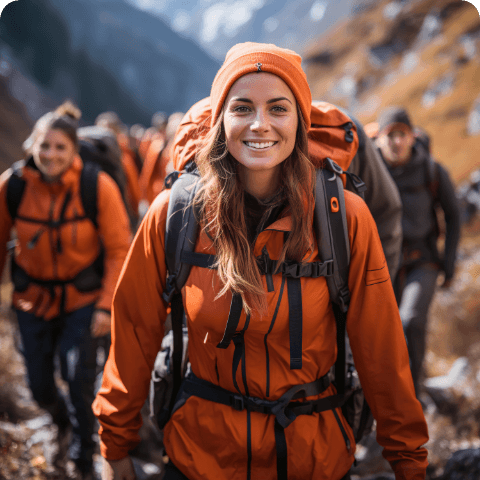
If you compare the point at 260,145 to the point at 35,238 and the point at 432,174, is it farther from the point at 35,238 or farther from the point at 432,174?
the point at 432,174

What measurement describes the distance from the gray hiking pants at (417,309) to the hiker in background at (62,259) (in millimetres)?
2658

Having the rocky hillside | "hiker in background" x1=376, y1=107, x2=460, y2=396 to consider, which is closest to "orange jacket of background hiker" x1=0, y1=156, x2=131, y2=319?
"hiker in background" x1=376, y1=107, x2=460, y2=396

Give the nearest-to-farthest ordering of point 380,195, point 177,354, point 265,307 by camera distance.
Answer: point 265,307, point 177,354, point 380,195

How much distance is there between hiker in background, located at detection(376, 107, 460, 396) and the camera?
354 cm

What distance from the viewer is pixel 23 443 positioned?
11.1 feet

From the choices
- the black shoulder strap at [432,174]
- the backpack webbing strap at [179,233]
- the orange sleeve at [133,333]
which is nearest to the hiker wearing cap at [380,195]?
the backpack webbing strap at [179,233]

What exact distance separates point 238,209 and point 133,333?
0.71m

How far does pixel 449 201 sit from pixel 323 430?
10.0 ft

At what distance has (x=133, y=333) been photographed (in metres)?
1.64

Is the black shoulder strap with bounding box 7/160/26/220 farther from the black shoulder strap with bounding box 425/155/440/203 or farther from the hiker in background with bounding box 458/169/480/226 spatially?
the hiker in background with bounding box 458/169/480/226

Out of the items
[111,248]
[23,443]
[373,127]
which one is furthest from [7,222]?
[373,127]

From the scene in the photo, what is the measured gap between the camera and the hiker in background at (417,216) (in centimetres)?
354

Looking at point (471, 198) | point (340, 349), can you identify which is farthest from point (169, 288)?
point (471, 198)

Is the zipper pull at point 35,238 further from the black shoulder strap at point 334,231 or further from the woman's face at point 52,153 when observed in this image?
the black shoulder strap at point 334,231
